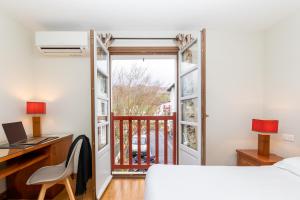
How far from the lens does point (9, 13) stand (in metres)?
2.38

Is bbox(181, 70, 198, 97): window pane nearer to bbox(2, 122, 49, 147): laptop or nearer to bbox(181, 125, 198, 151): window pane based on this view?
bbox(181, 125, 198, 151): window pane

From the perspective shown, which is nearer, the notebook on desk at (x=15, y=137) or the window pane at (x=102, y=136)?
the notebook on desk at (x=15, y=137)

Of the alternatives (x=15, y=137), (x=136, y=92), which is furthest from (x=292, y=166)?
(x=15, y=137)

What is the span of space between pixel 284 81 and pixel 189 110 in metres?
1.35

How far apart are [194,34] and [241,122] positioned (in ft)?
5.22

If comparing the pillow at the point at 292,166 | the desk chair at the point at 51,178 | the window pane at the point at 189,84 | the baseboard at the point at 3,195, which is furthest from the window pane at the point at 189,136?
the baseboard at the point at 3,195

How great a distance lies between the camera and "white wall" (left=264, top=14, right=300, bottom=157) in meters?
2.33

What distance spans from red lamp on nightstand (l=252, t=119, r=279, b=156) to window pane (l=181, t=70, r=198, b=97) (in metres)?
0.95

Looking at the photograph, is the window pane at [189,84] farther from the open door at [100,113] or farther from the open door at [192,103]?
the open door at [100,113]

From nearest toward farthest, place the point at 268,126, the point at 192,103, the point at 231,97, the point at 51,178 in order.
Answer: the point at 51,178
the point at 268,126
the point at 192,103
the point at 231,97

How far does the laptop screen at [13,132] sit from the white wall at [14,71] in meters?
0.26

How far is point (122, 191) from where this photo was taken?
8.50 ft

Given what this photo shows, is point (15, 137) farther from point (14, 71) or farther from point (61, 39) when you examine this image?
point (61, 39)

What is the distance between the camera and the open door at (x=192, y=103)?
84.0 inches
